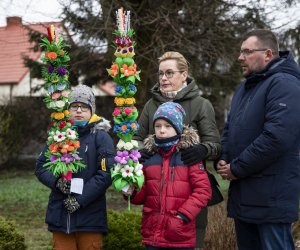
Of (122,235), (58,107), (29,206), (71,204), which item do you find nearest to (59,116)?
(58,107)

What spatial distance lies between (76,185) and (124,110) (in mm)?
870

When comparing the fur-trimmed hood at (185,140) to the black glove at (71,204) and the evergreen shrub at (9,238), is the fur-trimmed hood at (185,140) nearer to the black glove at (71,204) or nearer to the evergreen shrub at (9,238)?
the black glove at (71,204)

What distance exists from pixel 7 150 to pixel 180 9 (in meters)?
10.2

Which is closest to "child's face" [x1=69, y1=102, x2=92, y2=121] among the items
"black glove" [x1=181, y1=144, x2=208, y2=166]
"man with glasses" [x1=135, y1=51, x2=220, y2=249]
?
"man with glasses" [x1=135, y1=51, x2=220, y2=249]

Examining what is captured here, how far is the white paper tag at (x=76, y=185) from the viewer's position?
438 centimetres

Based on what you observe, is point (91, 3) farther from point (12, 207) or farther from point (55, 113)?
point (55, 113)

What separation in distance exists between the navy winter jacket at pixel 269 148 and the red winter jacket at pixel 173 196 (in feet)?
1.01

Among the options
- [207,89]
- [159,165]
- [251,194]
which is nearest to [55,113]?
Answer: [159,165]

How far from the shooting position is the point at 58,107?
4.21 meters

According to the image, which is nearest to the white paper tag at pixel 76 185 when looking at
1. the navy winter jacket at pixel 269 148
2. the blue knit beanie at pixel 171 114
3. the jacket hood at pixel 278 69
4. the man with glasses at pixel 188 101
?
the man with glasses at pixel 188 101

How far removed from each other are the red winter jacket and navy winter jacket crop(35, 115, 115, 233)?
405 mm

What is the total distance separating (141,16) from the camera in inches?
443

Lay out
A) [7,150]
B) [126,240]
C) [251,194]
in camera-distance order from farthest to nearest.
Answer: [7,150] → [126,240] → [251,194]

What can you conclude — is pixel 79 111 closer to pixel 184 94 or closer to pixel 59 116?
pixel 59 116
